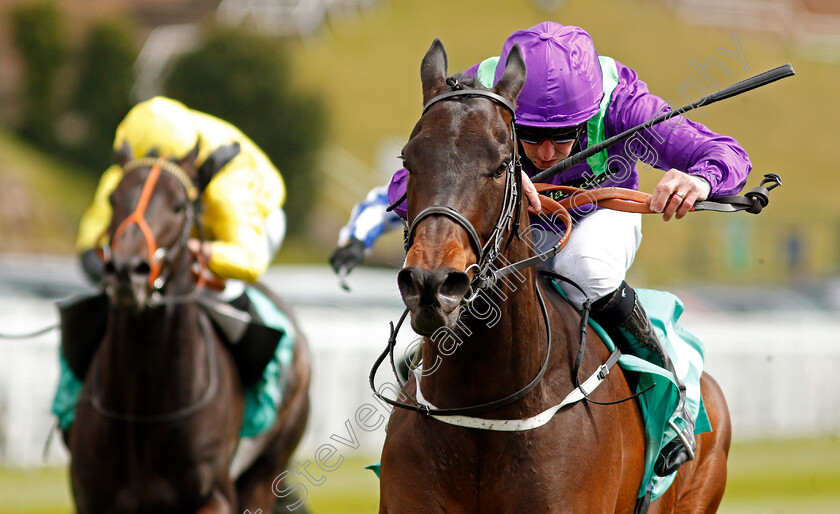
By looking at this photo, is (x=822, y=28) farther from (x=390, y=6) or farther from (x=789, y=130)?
(x=390, y=6)

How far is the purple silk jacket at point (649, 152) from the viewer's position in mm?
3055

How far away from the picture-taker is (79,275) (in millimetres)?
16078

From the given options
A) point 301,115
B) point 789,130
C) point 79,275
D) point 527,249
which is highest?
point 527,249

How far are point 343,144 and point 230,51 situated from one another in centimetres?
420

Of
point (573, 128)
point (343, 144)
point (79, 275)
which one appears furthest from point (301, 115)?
point (573, 128)

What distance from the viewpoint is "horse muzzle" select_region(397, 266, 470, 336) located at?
2.27 m

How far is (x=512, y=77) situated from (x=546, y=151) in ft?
1.60

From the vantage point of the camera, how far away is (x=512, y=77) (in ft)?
9.16

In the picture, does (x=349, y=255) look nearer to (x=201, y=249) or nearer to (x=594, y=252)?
(x=201, y=249)

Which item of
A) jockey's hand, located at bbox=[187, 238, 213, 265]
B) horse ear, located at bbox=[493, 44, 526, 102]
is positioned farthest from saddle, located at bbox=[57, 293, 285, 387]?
horse ear, located at bbox=[493, 44, 526, 102]

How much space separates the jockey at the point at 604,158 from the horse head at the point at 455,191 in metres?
0.30

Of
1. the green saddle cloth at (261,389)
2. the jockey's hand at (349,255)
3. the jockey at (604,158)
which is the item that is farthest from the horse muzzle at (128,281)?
the jockey at (604,158)

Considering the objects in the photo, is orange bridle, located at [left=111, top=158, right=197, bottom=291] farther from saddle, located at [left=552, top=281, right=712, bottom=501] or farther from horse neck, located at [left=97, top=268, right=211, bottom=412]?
saddle, located at [left=552, top=281, right=712, bottom=501]

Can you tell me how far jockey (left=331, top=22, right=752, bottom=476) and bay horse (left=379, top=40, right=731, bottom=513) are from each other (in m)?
0.22
